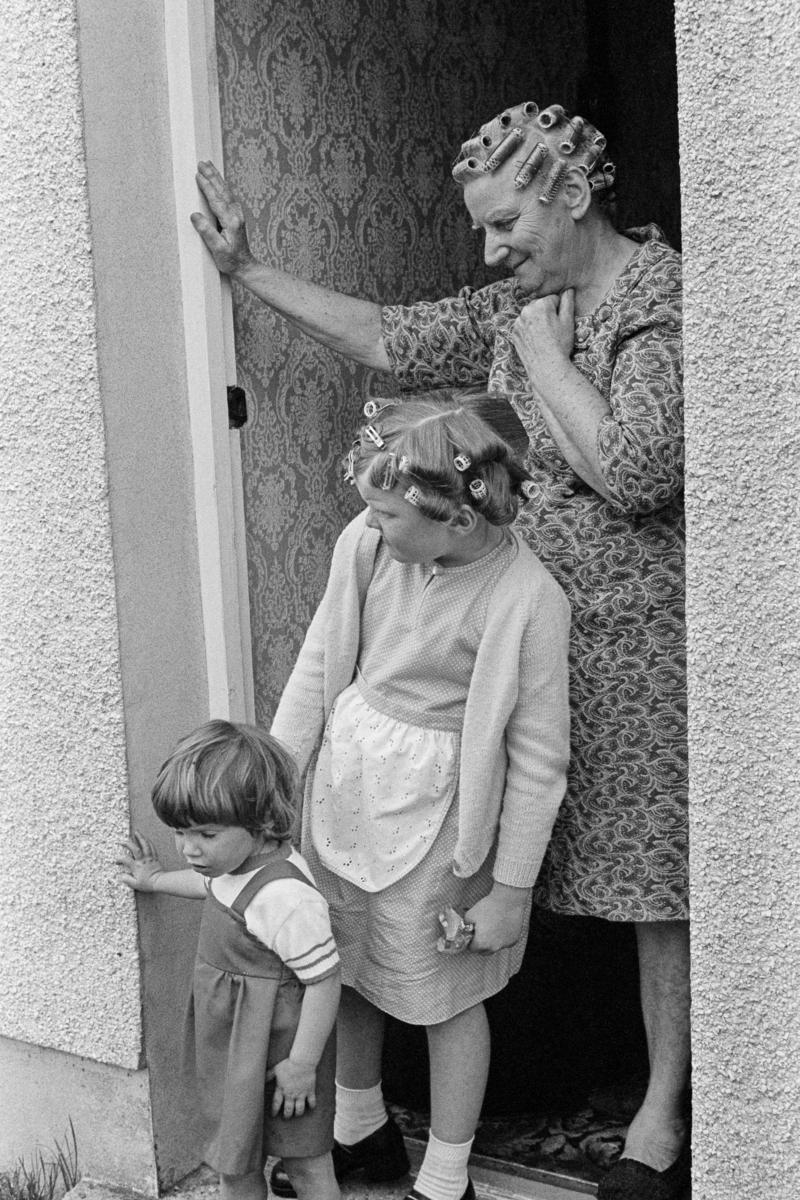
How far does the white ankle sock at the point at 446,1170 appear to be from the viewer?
9.03 feet

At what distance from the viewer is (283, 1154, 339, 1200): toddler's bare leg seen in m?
2.62

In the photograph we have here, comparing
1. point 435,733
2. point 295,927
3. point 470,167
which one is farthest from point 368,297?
point 295,927

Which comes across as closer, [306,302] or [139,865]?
[139,865]

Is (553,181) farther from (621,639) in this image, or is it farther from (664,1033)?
(664,1033)

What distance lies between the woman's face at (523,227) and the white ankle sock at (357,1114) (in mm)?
1613

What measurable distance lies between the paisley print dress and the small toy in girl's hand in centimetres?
24

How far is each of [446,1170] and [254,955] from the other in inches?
24.2

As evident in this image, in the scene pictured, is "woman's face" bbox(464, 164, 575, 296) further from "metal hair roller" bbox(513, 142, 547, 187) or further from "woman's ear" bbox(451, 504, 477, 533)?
"woman's ear" bbox(451, 504, 477, 533)

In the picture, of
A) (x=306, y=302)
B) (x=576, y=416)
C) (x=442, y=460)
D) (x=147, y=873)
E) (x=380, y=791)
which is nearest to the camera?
(x=442, y=460)

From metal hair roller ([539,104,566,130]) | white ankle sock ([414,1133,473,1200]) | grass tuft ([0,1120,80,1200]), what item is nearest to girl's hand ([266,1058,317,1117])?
white ankle sock ([414,1133,473,1200])

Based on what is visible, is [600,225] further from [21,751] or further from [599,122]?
[599,122]

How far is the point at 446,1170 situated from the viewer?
2.75 m

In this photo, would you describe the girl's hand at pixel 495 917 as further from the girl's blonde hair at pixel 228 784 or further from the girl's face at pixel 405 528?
the girl's face at pixel 405 528

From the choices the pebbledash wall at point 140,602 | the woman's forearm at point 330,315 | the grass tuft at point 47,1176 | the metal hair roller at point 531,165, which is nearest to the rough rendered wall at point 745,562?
the pebbledash wall at point 140,602
